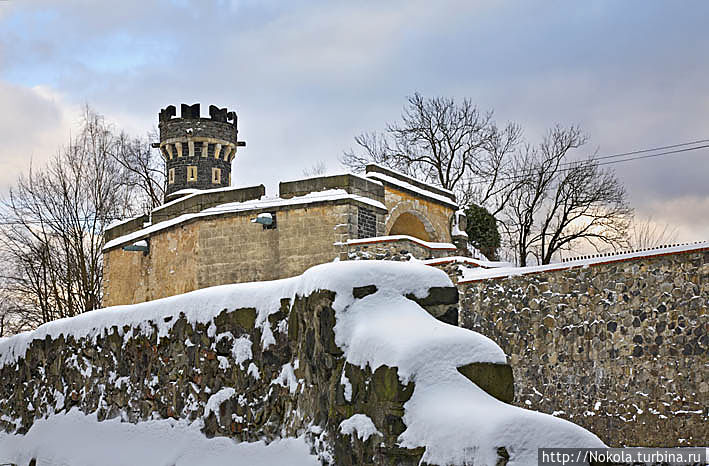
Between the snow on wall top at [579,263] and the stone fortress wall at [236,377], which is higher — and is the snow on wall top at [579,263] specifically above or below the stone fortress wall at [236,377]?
above

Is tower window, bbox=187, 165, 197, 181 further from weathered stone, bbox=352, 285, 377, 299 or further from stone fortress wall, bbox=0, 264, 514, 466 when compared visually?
weathered stone, bbox=352, 285, 377, 299

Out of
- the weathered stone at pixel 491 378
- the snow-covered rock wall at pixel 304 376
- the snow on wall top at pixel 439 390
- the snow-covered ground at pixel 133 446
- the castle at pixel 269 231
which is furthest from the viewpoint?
the castle at pixel 269 231

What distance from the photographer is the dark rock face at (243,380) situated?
4.74 metres

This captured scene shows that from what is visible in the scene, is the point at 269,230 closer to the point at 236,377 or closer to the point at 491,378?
the point at 236,377

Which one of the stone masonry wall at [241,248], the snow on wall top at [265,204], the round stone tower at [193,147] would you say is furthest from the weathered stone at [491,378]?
the round stone tower at [193,147]

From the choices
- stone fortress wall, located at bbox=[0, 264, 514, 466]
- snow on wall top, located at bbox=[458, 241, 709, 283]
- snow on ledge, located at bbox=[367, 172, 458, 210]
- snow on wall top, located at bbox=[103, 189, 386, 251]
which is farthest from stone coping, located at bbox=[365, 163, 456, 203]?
stone fortress wall, located at bbox=[0, 264, 514, 466]

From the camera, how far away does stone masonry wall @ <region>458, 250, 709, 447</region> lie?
1073 cm

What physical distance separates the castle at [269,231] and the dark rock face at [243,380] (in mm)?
8175

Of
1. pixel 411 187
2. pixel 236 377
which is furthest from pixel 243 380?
pixel 411 187

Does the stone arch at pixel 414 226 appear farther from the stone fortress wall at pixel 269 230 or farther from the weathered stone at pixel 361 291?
the weathered stone at pixel 361 291

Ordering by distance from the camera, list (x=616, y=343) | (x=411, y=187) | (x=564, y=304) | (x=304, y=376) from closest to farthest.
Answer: (x=304, y=376) → (x=616, y=343) → (x=564, y=304) → (x=411, y=187)

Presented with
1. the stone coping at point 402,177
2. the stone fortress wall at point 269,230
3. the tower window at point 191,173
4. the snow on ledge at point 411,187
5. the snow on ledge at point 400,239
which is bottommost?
the snow on ledge at point 400,239

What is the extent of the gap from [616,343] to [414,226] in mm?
12029

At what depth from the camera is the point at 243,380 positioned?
22.6 ft
